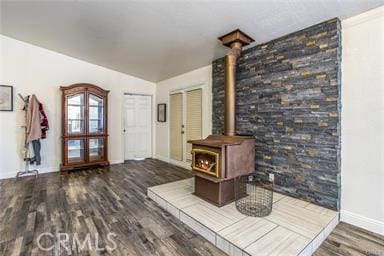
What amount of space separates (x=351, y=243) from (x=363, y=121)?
4.29 feet

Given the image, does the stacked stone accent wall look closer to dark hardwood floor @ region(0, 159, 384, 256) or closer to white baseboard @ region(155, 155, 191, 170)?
dark hardwood floor @ region(0, 159, 384, 256)

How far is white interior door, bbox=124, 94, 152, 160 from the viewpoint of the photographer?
5734 millimetres

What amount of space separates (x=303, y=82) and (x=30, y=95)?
523 centimetres

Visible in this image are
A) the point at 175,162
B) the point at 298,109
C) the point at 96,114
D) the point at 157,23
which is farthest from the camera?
the point at 175,162

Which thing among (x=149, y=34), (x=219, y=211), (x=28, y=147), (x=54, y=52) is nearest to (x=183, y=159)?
(x=219, y=211)

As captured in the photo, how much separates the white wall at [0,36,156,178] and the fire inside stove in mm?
3321

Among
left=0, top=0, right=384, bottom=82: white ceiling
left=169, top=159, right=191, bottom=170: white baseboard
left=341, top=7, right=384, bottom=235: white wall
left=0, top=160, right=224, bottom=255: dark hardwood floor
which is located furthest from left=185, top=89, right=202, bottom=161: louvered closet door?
left=341, top=7, right=384, bottom=235: white wall

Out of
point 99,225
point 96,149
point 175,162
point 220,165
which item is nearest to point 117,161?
point 96,149

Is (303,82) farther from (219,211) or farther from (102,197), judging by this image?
(102,197)

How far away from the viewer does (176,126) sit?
531 centimetres

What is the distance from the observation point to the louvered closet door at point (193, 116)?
454 centimetres

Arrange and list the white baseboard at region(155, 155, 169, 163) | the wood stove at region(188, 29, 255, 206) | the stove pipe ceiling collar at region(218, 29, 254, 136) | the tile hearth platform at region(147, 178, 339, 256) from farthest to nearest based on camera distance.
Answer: the white baseboard at region(155, 155, 169, 163) → the stove pipe ceiling collar at region(218, 29, 254, 136) → the wood stove at region(188, 29, 255, 206) → the tile hearth platform at region(147, 178, 339, 256)

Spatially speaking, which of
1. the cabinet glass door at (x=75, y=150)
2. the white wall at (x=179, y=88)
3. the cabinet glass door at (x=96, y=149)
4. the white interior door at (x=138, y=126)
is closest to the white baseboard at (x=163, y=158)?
the white wall at (x=179, y=88)

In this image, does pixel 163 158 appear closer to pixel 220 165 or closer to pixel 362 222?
pixel 220 165
